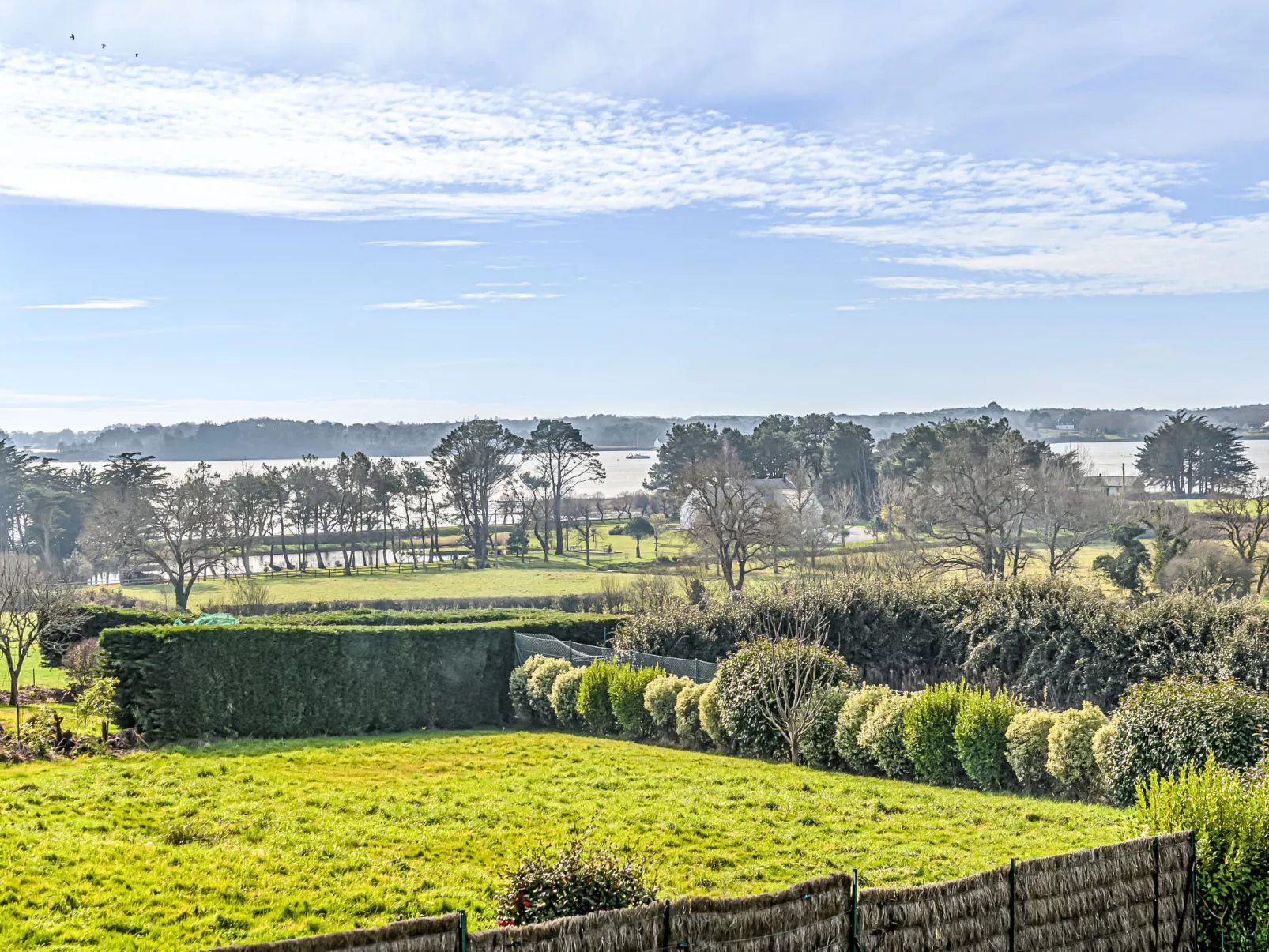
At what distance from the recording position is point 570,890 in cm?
564

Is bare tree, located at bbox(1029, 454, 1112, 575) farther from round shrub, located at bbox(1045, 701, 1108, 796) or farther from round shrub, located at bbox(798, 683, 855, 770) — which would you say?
round shrub, located at bbox(1045, 701, 1108, 796)

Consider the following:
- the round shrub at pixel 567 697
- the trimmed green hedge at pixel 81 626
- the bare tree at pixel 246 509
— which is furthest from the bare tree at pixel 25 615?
the bare tree at pixel 246 509

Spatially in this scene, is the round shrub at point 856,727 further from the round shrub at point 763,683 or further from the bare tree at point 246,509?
the bare tree at point 246,509

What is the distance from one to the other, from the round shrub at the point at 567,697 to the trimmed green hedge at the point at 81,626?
11071mm

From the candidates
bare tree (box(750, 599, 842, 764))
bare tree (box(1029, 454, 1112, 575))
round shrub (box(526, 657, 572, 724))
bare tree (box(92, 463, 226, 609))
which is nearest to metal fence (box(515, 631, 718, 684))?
round shrub (box(526, 657, 572, 724))

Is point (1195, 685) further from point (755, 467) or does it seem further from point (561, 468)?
point (755, 467)

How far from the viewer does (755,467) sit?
81062mm

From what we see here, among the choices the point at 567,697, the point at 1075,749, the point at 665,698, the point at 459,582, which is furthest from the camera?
the point at 459,582

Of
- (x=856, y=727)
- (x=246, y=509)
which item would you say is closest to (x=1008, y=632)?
(x=856, y=727)

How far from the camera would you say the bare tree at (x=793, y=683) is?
14.4 m

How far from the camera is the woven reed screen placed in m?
4.82

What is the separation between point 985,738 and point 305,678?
13.3m

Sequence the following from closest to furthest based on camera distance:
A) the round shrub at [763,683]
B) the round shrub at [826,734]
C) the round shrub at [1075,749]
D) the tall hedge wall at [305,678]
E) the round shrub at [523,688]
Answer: the round shrub at [1075,749] → the round shrub at [826,734] → the round shrub at [763,683] → the tall hedge wall at [305,678] → the round shrub at [523,688]

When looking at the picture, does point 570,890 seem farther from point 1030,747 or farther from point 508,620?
point 508,620
